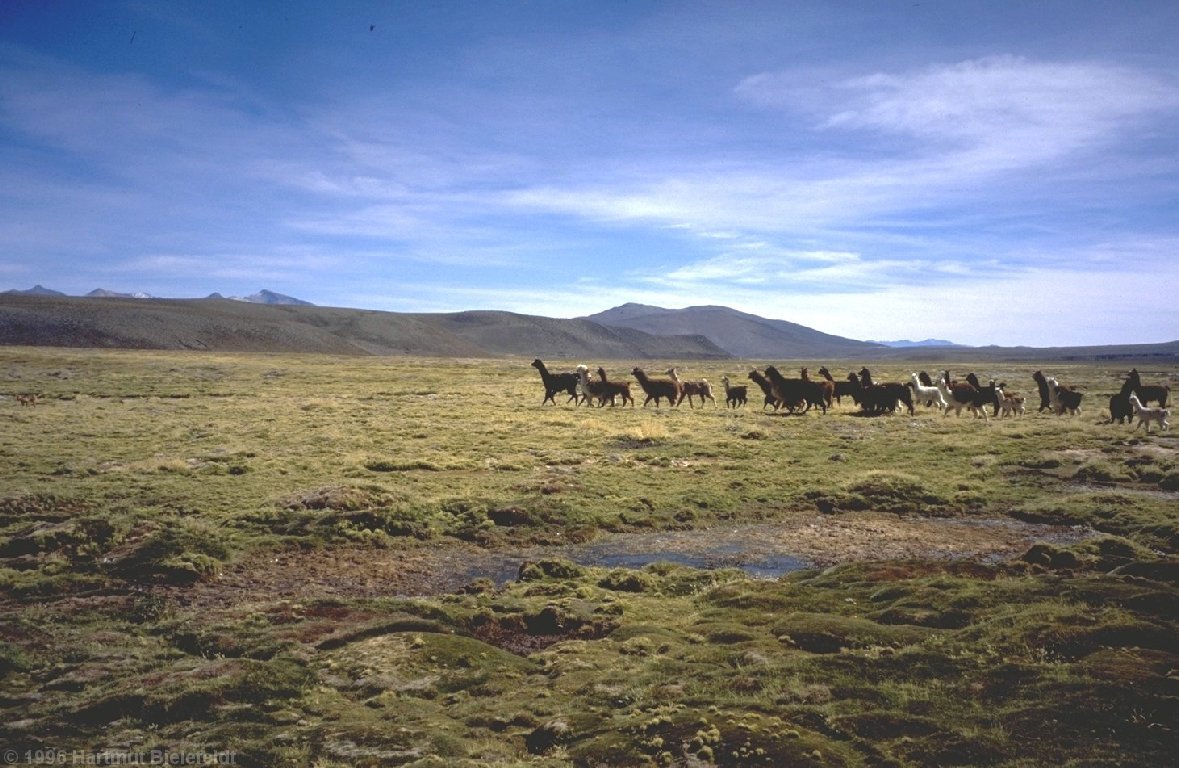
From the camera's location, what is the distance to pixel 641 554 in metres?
15.2

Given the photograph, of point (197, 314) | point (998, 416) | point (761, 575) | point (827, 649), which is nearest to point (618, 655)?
point (827, 649)

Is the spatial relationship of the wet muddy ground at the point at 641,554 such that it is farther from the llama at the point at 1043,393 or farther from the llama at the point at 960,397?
the llama at the point at 1043,393

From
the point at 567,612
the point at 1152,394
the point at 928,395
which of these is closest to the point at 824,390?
the point at 928,395

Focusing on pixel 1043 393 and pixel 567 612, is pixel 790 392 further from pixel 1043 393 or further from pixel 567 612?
pixel 567 612

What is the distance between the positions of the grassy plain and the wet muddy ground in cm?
12

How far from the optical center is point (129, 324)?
144625 mm

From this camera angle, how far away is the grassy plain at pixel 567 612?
21.3 feet

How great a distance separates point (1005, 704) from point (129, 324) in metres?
167

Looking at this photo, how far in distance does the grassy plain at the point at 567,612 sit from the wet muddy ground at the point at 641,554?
12 cm

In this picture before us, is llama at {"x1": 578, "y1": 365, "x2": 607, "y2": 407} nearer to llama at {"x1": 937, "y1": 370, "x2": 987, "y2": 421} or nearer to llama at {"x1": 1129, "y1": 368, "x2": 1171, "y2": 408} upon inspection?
llama at {"x1": 937, "y1": 370, "x2": 987, "y2": 421}

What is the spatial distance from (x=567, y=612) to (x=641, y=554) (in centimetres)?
447

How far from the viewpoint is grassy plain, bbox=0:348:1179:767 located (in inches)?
256

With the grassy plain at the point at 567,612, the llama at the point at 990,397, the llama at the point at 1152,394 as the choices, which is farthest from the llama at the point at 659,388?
the llama at the point at 1152,394

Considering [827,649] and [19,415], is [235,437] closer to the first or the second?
[19,415]
